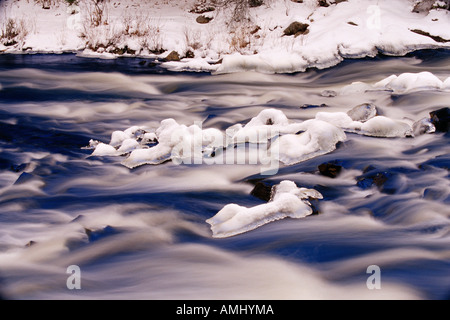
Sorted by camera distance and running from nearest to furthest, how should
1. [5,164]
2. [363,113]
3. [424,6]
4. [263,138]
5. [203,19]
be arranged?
[5,164]
[263,138]
[363,113]
[424,6]
[203,19]

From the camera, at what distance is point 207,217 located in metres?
3.45

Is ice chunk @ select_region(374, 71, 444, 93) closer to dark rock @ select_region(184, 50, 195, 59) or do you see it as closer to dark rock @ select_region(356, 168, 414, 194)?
dark rock @ select_region(356, 168, 414, 194)

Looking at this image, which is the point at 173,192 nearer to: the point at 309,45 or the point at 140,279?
the point at 140,279

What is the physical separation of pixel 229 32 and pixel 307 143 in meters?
Result: 8.42

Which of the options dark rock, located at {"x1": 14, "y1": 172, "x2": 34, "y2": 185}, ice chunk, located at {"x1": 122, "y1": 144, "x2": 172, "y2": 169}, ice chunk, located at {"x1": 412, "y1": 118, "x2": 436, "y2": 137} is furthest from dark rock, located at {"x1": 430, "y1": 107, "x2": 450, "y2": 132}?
dark rock, located at {"x1": 14, "y1": 172, "x2": 34, "y2": 185}

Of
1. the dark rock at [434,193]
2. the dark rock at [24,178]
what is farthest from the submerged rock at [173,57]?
the dark rock at [434,193]

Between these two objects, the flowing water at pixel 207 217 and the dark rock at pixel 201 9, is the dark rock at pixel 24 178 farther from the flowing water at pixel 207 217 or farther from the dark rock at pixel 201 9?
the dark rock at pixel 201 9

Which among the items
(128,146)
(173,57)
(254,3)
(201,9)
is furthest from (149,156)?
(201,9)

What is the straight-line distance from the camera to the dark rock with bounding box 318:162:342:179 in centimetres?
406

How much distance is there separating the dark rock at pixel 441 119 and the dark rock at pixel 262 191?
7.06 ft

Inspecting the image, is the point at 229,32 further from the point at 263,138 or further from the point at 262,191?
the point at 262,191
